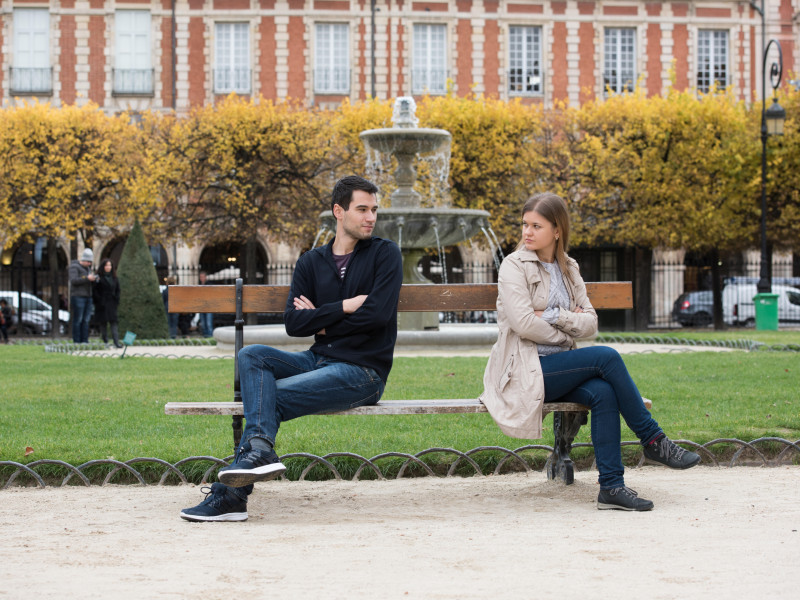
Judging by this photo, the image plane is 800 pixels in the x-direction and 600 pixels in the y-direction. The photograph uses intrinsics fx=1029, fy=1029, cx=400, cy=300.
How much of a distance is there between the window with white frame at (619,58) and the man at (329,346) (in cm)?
2852

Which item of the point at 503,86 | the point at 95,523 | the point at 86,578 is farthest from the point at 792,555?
the point at 503,86

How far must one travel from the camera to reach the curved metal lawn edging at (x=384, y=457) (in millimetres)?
5102

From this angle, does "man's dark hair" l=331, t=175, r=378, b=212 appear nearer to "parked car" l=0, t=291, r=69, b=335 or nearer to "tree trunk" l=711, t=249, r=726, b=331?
"tree trunk" l=711, t=249, r=726, b=331

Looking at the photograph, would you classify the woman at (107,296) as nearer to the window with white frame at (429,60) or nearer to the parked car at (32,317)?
the parked car at (32,317)

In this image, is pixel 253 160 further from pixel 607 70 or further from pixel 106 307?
pixel 607 70

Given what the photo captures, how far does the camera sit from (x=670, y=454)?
4.50 meters

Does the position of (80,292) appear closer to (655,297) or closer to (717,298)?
(717,298)

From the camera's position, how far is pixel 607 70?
3194 centimetres

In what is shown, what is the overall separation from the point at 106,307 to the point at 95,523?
491 inches

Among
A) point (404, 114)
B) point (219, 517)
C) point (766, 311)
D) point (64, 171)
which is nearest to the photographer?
point (219, 517)

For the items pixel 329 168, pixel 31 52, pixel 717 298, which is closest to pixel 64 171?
pixel 329 168

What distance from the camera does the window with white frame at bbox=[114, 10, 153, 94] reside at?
1211 inches

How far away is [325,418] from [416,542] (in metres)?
3.35

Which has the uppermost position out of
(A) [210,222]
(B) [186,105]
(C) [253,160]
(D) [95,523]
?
(B) [186,105]
